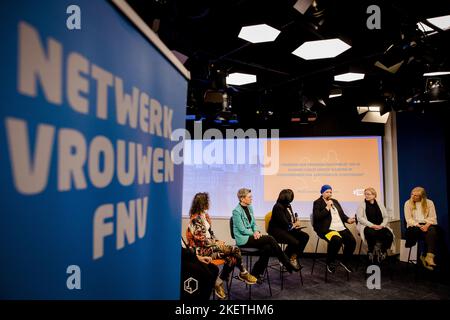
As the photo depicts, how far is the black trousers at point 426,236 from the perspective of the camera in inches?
177

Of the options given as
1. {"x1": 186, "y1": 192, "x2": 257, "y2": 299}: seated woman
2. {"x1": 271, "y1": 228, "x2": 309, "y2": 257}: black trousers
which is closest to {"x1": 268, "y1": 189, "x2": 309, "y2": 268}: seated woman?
{"x1": 271, "y1": 228, "x2": 309, "y2": 257}: black trousers

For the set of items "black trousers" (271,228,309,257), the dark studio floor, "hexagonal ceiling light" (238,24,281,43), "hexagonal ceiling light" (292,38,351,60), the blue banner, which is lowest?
the dark studio floor

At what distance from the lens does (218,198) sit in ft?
22.2

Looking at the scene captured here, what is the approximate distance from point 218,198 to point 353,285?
3303 millimetres

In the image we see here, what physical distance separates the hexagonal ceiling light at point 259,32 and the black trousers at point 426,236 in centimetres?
366

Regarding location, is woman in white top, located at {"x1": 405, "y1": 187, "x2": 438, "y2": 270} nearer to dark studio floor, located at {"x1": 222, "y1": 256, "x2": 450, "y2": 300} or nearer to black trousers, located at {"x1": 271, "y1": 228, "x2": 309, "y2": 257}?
dark studio floor, located at {"x1": 222, "y1": 256, "x2": 450, "y2": 300}

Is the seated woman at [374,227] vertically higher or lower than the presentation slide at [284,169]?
lower

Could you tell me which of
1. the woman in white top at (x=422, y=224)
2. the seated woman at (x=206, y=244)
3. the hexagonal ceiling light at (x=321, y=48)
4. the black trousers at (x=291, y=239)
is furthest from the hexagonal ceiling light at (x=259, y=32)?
the woman in white top at (x=422, y=224)

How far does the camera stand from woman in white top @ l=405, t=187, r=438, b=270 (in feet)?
14.7

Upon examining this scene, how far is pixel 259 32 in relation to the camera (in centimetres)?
372

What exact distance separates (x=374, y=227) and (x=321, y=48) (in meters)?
2.90

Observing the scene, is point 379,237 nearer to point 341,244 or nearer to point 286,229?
point 341,244

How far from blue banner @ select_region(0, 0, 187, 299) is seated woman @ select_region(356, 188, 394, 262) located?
4479mm

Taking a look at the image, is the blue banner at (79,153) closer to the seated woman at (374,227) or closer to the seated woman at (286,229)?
the seated woman at (286,229)
